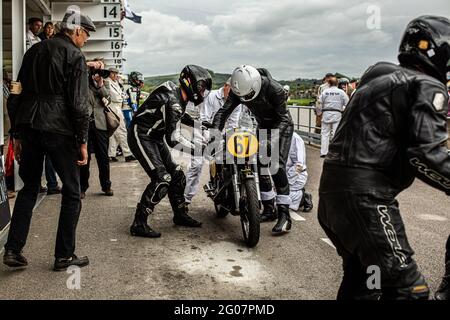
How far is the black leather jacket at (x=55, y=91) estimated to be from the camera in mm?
4102

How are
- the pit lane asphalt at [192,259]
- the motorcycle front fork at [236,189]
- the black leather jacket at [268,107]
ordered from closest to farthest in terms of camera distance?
the pit lane asphalt at [192,259], the motorcycle front fork at [236,189], the black leather jacket at [268,107]

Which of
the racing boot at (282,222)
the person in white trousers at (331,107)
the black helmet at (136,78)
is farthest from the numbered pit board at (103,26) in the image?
the racing boot at (282,222)

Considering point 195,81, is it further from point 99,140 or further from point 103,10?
point 103,10

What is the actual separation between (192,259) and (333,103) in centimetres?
884

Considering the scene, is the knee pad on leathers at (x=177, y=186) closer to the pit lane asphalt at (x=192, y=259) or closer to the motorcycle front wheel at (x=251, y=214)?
the pit lane asphalt at (x=192, y=259)

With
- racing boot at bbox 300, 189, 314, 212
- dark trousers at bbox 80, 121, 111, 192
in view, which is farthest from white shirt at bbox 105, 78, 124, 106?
racing boot at bbox 300, 189, 314, 212

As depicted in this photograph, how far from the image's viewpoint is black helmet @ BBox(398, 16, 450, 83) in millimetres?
2432

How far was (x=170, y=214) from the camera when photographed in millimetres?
6637

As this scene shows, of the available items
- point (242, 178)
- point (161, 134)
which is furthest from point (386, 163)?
point (161, 134)

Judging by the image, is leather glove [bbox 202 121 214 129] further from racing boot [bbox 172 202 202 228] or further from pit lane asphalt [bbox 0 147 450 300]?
pit lane asphalt [bbox 0 147 450 300]

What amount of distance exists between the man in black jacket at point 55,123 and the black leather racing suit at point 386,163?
2.41 meters

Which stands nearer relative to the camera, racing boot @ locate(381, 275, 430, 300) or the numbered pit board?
racing boot @ locate(381, 275, 430, 300)

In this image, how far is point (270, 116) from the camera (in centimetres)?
585

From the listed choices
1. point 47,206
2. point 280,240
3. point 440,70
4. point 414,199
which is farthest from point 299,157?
point 440,70
